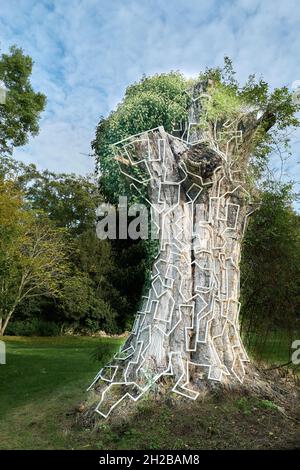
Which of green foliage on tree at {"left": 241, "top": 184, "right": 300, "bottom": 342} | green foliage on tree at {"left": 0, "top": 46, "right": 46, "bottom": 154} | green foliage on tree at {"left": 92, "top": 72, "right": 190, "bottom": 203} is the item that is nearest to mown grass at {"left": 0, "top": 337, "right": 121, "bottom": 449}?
green foliage on tree at {"left": 92, "top": 72, "right": 190, "bottom": 203}

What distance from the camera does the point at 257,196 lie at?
243 inches

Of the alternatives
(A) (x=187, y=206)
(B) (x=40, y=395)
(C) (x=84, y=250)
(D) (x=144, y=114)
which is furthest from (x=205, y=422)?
(C) (x=84, y=250)

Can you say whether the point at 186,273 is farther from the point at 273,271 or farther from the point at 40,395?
the point at 40,395

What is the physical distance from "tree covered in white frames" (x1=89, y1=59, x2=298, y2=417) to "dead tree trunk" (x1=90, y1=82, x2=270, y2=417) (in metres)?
Result: 0.01

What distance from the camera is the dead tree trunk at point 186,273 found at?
477cm

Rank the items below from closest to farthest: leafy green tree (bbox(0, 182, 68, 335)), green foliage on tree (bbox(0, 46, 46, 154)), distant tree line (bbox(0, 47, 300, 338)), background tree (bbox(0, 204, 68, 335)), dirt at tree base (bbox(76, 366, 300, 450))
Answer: dirt at tree base (bbox(76, 366, 300, 450))
distant tree line (bbox(0, 47, 300, 338))
green foliage on tree (bbox(0, 46, 46, 154))
leafy green tree (bbox(0, 182, 68, 335))
background tree (bbox(0, 204, 68, 335))

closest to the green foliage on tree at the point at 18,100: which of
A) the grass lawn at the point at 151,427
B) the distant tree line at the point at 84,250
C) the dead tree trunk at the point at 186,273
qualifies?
the distant tree line at the point at 84,250

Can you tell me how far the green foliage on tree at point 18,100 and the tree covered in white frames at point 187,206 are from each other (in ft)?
22.3

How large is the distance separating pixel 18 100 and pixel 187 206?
8582mm

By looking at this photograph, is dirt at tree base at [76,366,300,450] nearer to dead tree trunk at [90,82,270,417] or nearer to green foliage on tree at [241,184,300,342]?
dead tree trunk at [90,82,270,417]

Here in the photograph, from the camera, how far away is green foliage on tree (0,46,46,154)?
12.0 meters

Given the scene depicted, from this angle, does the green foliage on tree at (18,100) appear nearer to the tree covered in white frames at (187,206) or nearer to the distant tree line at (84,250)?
the distant tree line at (84,250)

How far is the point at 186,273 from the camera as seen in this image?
201 inches
